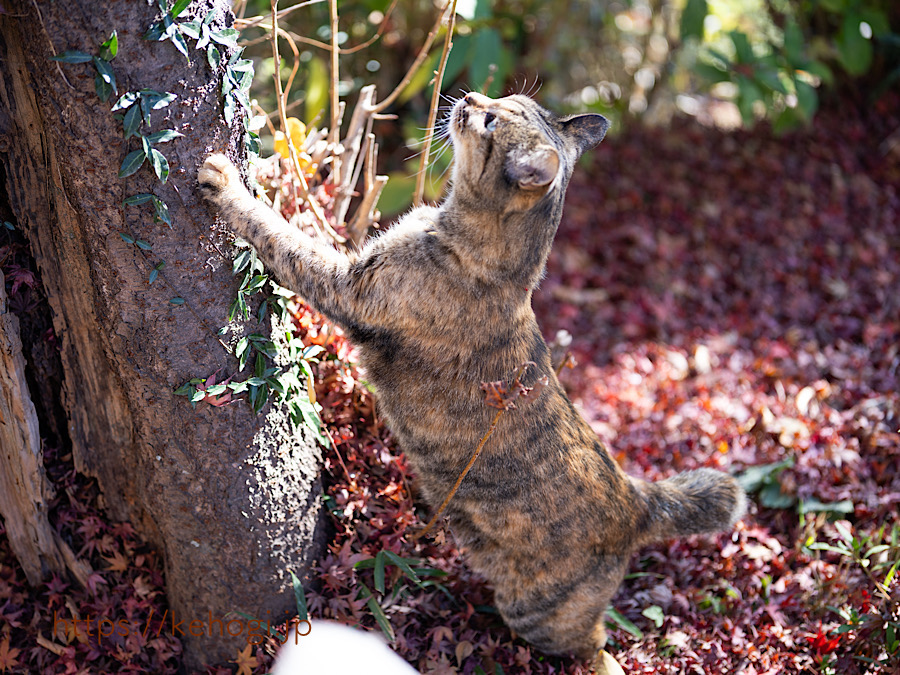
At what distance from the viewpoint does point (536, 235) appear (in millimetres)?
2301

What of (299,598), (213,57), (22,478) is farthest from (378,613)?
(213,57)

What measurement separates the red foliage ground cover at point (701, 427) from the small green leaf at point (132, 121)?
102cm

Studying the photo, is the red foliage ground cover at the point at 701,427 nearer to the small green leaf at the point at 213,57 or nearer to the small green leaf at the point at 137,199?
the small green leaf at the point at 137,199

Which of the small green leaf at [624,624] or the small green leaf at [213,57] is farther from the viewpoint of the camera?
the small green leaf at [624,624]

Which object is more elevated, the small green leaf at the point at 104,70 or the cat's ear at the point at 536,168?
the small green leaf at the point at 104,70

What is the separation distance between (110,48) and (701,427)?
3.33 m

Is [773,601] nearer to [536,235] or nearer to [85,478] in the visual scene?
[536,235]

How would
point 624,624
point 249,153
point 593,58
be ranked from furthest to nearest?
point 593,58, point 624,624, point 249,153

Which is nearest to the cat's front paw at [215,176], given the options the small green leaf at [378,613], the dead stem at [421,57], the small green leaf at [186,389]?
the small green leaf at [186,389]

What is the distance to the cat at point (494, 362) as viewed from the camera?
222cm

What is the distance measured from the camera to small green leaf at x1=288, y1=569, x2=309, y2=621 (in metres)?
2.34

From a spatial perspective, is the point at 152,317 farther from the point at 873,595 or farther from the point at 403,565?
the point at 873,595

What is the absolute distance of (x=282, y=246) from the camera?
6.86ft

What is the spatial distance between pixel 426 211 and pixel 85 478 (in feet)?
5.13
